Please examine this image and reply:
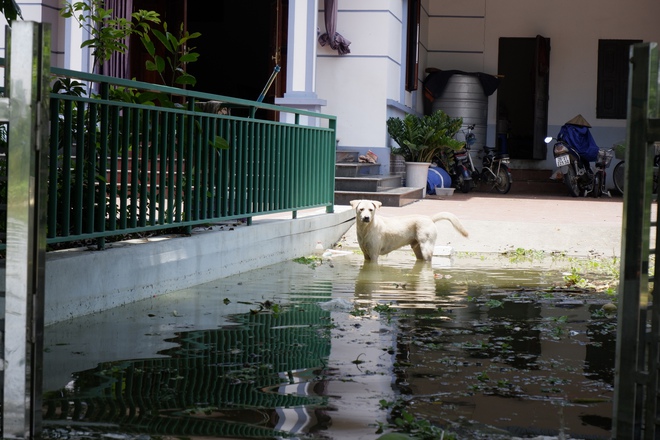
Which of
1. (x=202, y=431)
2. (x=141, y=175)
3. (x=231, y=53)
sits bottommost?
(x=202, y=431)

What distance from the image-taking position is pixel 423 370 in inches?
171

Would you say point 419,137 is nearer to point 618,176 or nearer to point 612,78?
point 618,176

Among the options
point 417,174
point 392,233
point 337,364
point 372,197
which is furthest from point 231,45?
point 337,364

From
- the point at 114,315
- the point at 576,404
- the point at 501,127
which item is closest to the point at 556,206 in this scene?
the point at 501,127

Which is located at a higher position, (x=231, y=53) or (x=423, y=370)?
(x=231, y=53)

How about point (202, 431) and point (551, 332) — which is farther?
point (551, 332)

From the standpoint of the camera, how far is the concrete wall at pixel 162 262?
5250mm

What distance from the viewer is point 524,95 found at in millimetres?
21953

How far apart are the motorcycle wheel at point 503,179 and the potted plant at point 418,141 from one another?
238 centimetres

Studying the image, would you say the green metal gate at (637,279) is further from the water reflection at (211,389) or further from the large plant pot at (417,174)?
the large plant pot at (417,174)

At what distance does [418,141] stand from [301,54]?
3200 millimetres

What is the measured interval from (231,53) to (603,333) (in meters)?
17.1

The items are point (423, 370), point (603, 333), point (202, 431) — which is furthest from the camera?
point (603, 333)

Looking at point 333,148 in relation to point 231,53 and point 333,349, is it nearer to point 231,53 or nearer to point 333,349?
point 333,349
